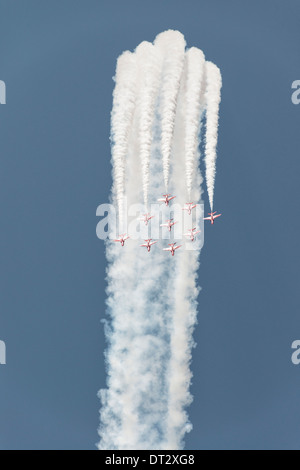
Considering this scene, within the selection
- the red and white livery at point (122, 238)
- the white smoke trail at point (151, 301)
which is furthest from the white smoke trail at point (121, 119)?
the red and white livery at point (122, 238)

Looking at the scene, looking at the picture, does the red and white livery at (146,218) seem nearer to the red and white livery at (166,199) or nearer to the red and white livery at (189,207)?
the red and white livery at (166,199)

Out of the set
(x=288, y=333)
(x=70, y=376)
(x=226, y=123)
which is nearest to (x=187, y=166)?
(x=226, y=123)

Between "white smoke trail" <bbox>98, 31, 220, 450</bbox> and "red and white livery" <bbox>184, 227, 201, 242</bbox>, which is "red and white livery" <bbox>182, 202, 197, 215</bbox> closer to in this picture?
"white smoke trail" <bbox>98, 31, 220, 450</bbox>

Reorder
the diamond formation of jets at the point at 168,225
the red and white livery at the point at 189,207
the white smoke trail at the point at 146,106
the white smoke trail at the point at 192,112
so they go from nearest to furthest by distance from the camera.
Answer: the white smoke trail at the point at 146,106 < the white smoke trail at the point at 192,112 < the diamond formation of jets at the point at 168,225 < the red and white livery at the point at 189,207

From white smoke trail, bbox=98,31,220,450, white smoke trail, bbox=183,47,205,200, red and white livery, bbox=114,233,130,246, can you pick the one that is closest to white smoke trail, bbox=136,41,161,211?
white smoke trail, bbox=98,31,220,450

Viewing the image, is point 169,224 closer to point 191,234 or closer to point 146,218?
point 146,218

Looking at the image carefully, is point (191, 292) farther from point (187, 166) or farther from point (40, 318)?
point (40, 318)
